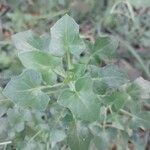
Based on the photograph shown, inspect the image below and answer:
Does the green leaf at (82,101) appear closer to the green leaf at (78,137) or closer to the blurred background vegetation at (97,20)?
the green leaf at (78,137)

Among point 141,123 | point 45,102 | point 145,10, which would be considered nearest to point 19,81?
point 45,102

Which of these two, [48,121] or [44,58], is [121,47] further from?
[44,58]

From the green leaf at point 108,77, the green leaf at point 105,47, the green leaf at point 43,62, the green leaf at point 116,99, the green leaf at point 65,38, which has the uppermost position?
the green leaf at point 65,38

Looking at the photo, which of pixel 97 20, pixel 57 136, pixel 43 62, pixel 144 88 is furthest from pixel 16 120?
pixel 97 20

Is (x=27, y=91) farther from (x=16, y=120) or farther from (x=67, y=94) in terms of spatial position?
(x=16, y=120)

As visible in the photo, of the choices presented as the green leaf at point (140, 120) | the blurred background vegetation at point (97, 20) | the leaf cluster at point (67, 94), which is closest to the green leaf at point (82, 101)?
the leaf cluster at point (67, 94)

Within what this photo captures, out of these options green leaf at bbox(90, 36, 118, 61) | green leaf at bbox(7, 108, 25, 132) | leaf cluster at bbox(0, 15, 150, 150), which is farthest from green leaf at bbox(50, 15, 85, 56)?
green leaf at bbox(7, 108, 25, 132)
